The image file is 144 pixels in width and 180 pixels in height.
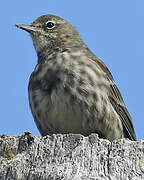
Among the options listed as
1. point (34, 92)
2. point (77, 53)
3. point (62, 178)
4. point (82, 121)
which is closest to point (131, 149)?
point (62, 178)

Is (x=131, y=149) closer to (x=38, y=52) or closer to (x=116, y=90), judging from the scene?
(x=116, y=90)

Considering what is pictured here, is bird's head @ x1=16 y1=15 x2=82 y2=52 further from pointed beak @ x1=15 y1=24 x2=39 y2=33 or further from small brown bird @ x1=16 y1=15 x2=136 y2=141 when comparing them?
small brown bird @ x1=16 y1=15 x2=136 y2=141

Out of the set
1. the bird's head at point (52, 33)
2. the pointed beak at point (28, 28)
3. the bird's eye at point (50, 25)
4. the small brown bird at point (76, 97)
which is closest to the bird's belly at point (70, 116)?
the small brown bird at point (76, 97)

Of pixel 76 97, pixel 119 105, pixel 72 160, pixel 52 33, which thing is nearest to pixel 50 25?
pixel 52 33

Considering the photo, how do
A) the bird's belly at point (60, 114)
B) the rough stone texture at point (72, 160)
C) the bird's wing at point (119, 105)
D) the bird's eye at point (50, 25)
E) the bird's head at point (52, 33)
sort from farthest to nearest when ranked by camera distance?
the bird's eye at point (50, 25), the bird's head at point (52, 33), the bird's wing at point (119, 105), the bird's belly at point (60, 114), the rough stone texture at point (72, 160)

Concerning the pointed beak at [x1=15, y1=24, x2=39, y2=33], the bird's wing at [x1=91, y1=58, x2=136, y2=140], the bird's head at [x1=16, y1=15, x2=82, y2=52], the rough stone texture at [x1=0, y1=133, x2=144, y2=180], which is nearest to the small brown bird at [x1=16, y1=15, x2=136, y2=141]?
the bird's wing at [x1=91, y1=58, x2=136, y2=140]

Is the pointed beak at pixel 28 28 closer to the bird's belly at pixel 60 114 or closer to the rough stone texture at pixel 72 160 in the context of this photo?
the bird's belly at pixel 60 114
